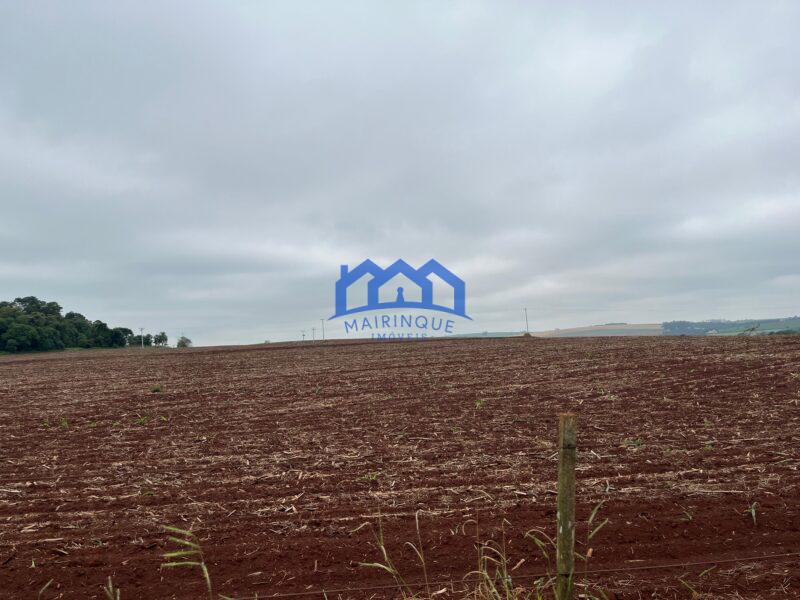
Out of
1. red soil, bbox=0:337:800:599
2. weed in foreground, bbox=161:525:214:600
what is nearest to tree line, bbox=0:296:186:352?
red soil, bbox=0:337:800:599

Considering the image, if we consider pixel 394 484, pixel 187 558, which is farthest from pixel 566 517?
pixel 394 484

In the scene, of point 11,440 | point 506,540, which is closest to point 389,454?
point 506,540

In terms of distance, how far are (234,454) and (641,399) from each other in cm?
836

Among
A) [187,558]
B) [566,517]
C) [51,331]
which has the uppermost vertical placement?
[51,331]

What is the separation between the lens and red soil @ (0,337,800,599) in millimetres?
4762

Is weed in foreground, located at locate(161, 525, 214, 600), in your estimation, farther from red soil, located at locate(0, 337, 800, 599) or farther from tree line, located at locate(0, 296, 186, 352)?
tree line, located at locate(0, 296, 186, 352)

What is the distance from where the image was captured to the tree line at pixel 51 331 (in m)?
60.3

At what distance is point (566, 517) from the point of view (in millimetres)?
3152

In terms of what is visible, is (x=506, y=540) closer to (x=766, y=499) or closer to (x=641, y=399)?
(x=766, y=499)

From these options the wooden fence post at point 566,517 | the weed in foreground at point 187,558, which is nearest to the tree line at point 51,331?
the weed in foreground at point 187,558

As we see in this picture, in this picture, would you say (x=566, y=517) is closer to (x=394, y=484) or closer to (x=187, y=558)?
(x=187, y=558)

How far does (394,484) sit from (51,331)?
69.8 m

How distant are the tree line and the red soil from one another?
54.8 m

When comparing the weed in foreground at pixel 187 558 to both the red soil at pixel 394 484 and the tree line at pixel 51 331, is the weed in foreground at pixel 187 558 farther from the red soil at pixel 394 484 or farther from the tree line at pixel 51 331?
the tree line at pixel 51 331
